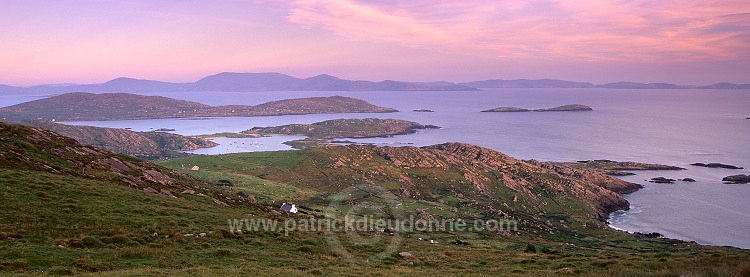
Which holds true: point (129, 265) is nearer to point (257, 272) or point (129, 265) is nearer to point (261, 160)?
point (257, 272)

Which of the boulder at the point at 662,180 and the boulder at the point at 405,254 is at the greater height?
the boulder at the point at 405,254

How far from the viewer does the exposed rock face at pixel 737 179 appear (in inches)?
5915

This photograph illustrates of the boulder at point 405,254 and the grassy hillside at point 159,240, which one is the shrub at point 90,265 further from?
the boulder at point 405,254

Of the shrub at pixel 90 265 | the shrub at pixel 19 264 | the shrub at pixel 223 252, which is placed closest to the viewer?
the shrub at pixel 19 264

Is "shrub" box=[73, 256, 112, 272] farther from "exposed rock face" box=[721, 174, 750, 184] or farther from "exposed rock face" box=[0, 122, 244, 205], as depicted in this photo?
"exposed rock face" box=[721, 174, 750, 184]

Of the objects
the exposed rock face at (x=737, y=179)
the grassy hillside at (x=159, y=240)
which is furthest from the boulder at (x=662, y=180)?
the grassy hillside at (x=159, y=240)

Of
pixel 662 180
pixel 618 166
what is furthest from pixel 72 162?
pixel 618 166

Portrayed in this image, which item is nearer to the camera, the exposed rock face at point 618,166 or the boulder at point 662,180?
the boulder at point 662,180

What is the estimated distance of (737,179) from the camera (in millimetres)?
151250

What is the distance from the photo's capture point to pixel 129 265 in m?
21.1

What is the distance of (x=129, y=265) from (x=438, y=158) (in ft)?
446

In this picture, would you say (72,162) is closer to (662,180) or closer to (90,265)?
(90,265)

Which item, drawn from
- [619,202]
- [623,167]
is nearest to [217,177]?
[619,202]

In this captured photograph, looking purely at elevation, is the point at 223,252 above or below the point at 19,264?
below
